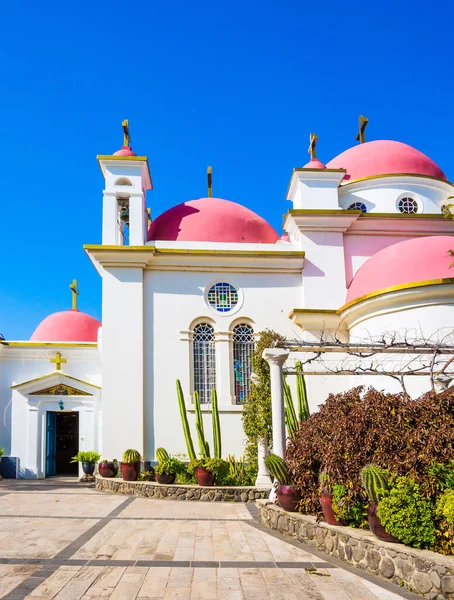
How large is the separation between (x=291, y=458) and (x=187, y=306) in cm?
833

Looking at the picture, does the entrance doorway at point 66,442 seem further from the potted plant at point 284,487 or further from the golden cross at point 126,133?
the potted plant at point 284,487

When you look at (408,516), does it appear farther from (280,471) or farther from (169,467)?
(169,467)

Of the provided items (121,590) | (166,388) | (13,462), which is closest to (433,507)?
(121,590)

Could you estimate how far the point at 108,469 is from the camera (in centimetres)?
1531

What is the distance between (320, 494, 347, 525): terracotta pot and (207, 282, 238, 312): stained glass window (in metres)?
9.67

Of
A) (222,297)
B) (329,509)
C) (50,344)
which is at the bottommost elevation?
(329,509)

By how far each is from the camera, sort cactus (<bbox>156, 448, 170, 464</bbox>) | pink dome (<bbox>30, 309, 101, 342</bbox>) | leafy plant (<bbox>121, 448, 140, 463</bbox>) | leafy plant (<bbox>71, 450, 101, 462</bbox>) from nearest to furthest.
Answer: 1. cactus (<bbox>156, 448, 170, 464</bbox>)
2. leafy plant (<bbox>121, 448, 140, 463</bbox>)
3. leafy plant (<bbox>71, 450, 101, 462</bbox>)
4. pink dome (<bbox>30, 309, 101, 342</bbox>)

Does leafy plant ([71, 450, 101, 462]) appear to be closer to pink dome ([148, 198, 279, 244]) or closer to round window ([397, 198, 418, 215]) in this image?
pink dome ([148, 198, 279, 244])

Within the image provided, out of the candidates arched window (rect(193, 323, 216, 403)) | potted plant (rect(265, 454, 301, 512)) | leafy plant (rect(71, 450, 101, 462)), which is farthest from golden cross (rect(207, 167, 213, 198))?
potted plant (rect(265, 454, 301, 512))

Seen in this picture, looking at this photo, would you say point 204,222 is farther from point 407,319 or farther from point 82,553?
point 82,553

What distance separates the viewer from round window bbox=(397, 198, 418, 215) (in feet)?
60.4

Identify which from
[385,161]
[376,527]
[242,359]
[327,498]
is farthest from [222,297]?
[376,527]

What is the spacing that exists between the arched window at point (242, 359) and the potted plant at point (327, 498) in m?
8.77

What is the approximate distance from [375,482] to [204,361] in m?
10.3
